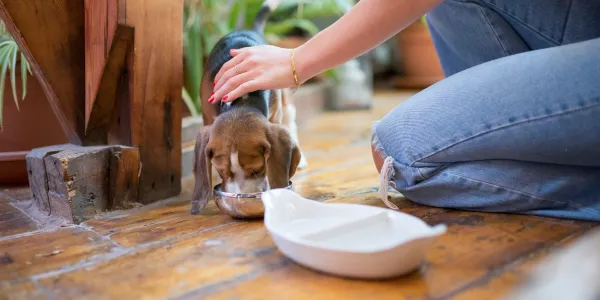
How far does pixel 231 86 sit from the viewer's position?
77.4 inches

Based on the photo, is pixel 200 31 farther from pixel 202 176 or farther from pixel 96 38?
pixel 202 176

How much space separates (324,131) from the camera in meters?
4.08

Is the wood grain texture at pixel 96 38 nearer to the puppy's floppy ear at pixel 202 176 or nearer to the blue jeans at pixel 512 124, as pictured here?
the puppy's floppy ear at pixel 202 176

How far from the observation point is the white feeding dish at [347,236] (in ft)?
4.16

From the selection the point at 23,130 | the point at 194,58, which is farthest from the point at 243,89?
the point at 194,58

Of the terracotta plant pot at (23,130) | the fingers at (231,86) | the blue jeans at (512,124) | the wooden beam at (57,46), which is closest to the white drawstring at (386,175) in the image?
the blue jeans at (512,124)

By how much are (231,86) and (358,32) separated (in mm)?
509

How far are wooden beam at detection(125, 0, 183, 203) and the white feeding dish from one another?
82cm

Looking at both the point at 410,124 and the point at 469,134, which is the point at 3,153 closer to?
the point at 410,124

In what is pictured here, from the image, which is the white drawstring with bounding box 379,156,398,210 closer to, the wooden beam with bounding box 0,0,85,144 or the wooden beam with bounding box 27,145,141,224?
the wooden beam with bounding box 27,145,141,224

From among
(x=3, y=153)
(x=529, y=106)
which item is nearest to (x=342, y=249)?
(x=529, y=106)

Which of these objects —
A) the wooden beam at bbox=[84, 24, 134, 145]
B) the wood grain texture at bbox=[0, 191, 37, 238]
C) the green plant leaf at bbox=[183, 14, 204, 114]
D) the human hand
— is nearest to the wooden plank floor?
the wood grain texture at bbox=[0, 191, 37, 238]

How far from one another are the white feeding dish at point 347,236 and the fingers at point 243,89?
0.47 m

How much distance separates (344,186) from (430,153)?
2.03 feet
